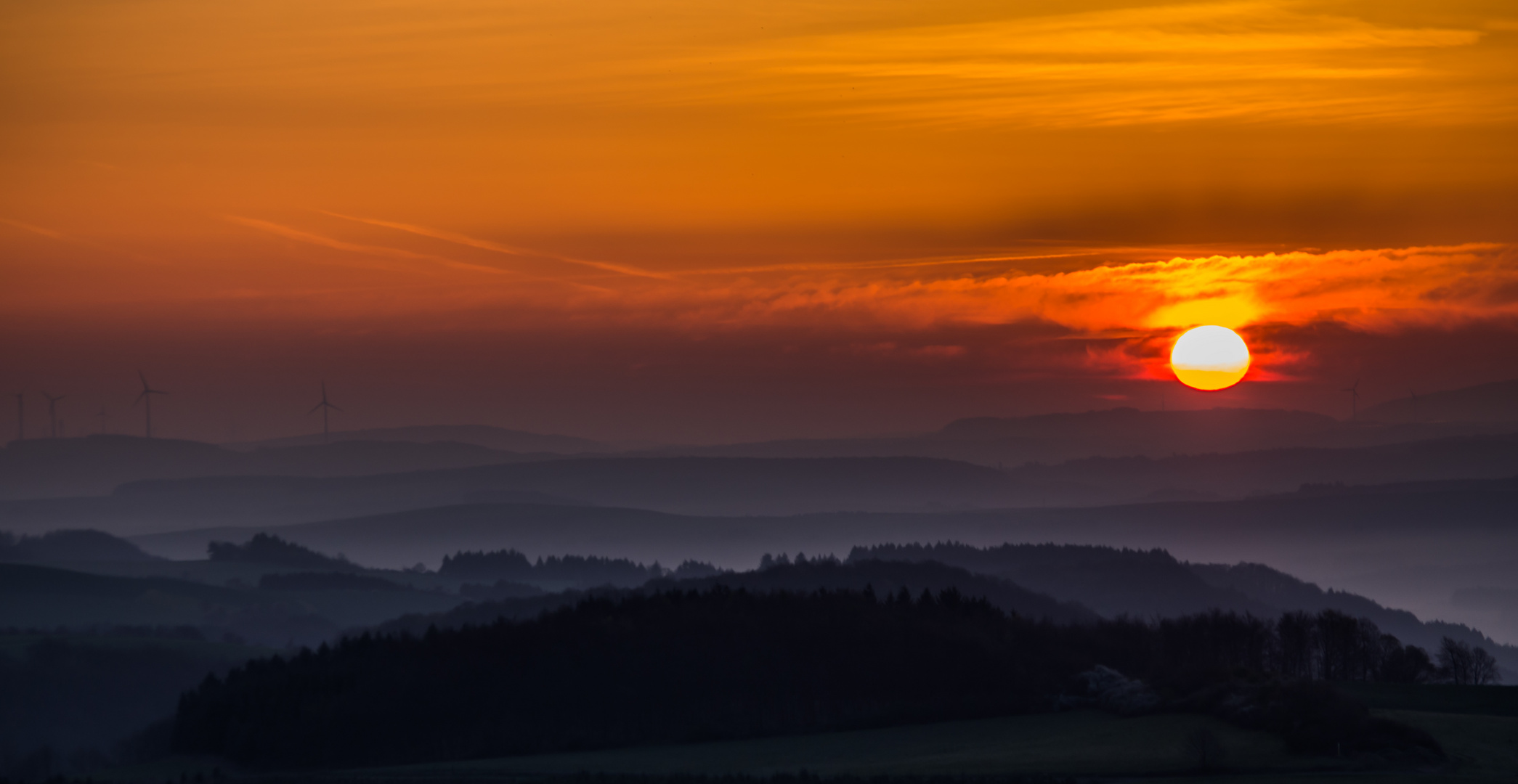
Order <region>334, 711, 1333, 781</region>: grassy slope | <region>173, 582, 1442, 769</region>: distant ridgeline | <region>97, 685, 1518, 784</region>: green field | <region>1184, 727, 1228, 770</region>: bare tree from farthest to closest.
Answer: <region>173, 582, 1442, 769</region>: distant ridgeline
<region>334, 711, 1333, 781</region>: grassy slope
<region>1184, 727, 1228, 770</region>: bare tree
<region>97, 685, 1518, 784</region>: green field

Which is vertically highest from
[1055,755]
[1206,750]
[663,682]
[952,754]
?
[663,682]

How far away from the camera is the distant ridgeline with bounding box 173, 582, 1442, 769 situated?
15138 cm

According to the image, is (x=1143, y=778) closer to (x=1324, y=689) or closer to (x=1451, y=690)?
(x=1324, y=689)

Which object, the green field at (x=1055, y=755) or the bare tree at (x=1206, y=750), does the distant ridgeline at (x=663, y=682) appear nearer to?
the green field at (x=1055, y=755)

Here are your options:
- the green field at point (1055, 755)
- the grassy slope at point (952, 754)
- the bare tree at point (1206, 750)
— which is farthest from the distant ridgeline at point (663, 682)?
the bare tree at point (1206, 750)

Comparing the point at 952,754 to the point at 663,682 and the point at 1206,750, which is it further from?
the point at 663,682

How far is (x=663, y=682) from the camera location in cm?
16975

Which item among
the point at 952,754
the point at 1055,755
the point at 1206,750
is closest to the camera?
the point at 1206,750

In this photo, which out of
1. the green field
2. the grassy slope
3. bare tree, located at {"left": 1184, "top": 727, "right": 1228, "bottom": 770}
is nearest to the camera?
the green field

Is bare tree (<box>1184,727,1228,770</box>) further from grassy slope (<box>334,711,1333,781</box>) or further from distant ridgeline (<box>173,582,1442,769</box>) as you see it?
distant ridgeline (<box>173,582,1442,769</box>)

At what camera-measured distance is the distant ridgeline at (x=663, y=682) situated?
497 feet

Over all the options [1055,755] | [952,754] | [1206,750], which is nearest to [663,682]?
[952,754]

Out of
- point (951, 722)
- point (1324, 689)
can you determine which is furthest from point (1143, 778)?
point (951, 722)

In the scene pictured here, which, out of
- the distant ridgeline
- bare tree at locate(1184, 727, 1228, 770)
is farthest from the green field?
the distant ridgeline
